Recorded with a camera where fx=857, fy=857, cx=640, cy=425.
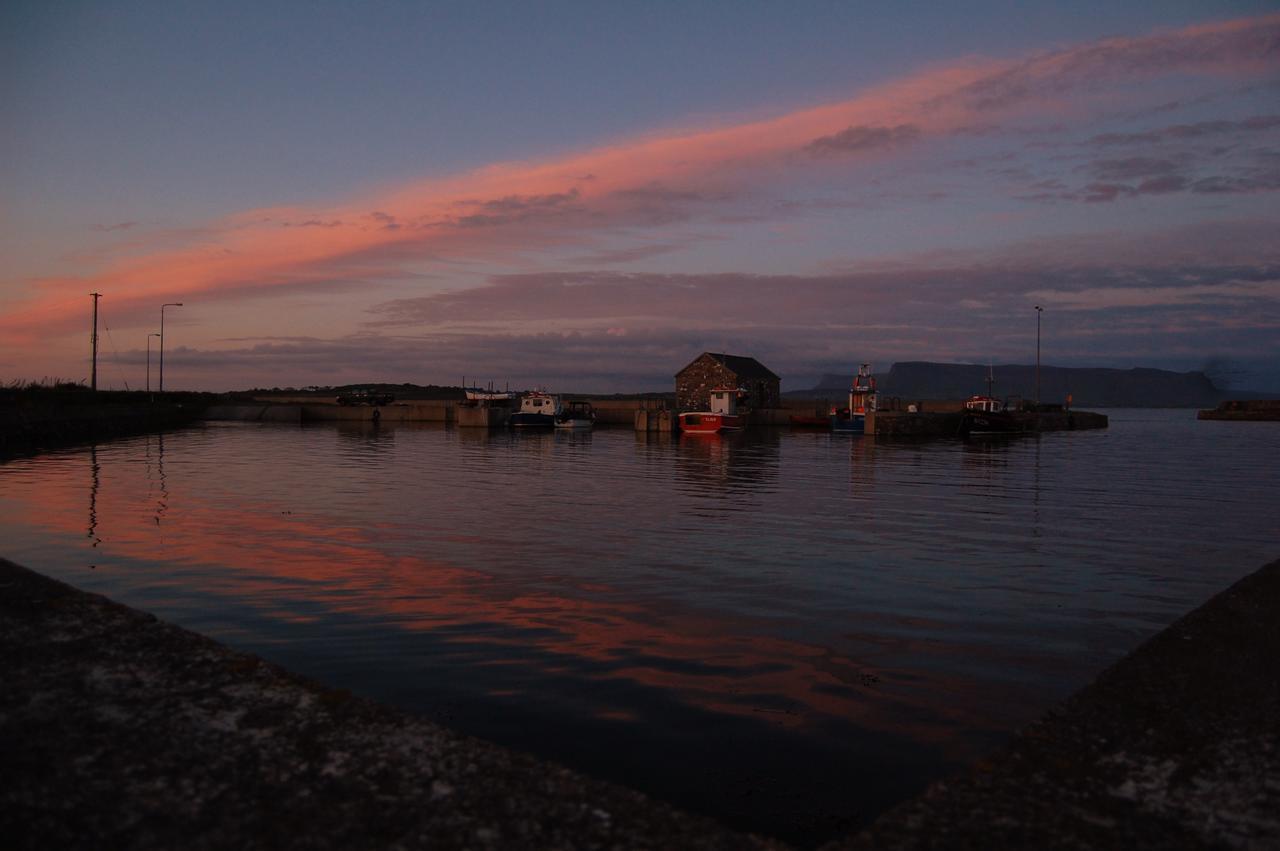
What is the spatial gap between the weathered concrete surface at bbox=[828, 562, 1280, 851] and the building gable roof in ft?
295

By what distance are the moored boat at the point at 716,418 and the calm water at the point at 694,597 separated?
44171 mm

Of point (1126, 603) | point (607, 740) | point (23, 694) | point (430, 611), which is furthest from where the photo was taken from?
point (1126, 603)

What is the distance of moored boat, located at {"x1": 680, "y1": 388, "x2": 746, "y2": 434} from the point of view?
238 feet

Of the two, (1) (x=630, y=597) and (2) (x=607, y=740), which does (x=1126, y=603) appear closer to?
(1) (x=630, y=597)

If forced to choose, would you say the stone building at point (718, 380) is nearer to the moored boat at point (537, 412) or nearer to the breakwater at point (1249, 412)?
the moored boat at point (537, 412)

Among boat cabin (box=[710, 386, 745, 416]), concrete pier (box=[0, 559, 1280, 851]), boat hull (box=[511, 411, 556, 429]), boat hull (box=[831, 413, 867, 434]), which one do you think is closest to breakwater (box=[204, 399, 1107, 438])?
boat cabin (box=[710, 386, 745, 416])

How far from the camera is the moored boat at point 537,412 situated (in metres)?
76.0

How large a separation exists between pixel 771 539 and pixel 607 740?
10.6 metres

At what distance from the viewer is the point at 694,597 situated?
39.3 feet

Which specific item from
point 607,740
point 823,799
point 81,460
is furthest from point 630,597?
point 81,460

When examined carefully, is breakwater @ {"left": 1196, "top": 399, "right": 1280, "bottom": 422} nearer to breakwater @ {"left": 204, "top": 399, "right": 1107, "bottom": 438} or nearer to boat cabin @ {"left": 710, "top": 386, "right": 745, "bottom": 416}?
breakwater @ {"left": 204, "top": 399, "right": 1107, "bottom": 438}

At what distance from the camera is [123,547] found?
15180mm

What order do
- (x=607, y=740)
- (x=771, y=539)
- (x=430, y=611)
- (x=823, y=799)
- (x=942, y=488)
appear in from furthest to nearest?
1. (x=942, y=488)
2. (x=771, y=539)
3. (x=430, y=611)
4. (x=607, y=740)
5. (x=823, y=799)


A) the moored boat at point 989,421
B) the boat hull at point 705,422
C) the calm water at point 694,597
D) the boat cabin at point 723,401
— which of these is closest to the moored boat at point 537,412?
the boat hull at point 705,422
